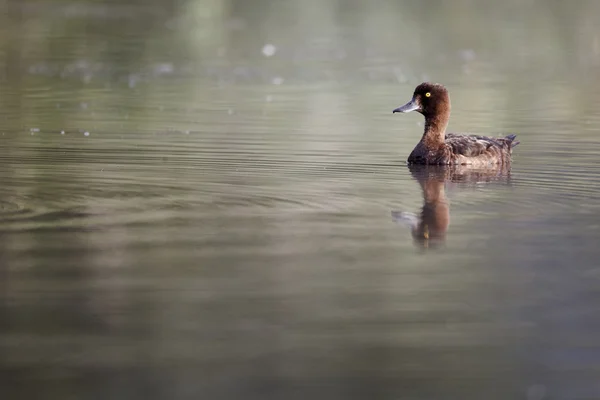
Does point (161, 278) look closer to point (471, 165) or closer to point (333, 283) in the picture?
point (333, 283)

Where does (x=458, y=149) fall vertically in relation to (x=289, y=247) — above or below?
above

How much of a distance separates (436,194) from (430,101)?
325 centimetres

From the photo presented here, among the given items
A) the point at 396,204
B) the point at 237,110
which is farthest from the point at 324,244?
the point at 237,110

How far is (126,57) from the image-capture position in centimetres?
2409

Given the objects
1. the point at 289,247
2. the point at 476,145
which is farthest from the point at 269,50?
the point at 289,247

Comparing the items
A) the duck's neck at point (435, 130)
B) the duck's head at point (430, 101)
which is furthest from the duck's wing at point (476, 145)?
the duck's head at point (430, 101)

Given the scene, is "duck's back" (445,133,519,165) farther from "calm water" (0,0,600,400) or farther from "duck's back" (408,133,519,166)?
"calm water" (0,0,600,400)

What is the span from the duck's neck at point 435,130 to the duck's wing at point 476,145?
11cm

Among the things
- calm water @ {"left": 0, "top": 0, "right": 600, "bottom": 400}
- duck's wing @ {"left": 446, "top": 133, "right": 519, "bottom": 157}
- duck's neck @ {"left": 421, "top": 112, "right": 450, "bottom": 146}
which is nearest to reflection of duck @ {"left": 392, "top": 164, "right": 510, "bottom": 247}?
calm water @ {"left": 0, "top": 0, "right": 600, "bottom": 400}

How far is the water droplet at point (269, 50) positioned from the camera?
83.4 ft

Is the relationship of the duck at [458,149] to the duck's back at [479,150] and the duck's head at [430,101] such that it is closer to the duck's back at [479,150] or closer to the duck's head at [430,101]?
the duck's back at [479,150]

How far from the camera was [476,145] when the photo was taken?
1216cm

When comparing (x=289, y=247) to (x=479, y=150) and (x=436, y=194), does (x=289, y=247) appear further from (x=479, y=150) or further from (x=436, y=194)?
(x=479, y=150)

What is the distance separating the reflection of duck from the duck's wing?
6.2 inches
